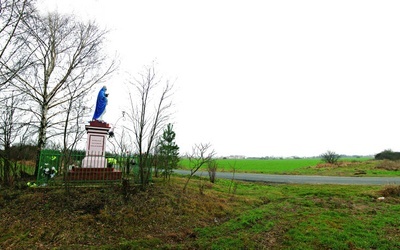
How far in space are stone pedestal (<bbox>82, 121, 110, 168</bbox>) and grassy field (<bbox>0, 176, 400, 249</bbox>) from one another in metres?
1.99

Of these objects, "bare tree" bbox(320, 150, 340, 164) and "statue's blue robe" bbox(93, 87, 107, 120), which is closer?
"statue's blue robe" bbox(93, 87, 107, 120)

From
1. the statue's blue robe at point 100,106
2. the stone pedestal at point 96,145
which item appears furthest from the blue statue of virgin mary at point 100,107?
the stone pedestal at point 96,145

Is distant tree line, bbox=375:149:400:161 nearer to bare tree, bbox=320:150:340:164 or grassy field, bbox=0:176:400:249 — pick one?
bare tree, bbox=320:150:340:164

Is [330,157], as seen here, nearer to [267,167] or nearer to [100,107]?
[267,167]

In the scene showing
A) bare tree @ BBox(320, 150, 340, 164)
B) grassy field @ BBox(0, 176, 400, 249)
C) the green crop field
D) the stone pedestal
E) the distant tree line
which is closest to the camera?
grassy field @ BBox(0, 176, 400, 249)

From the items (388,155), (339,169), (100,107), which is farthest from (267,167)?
(100,107)

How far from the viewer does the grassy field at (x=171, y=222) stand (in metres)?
5.40

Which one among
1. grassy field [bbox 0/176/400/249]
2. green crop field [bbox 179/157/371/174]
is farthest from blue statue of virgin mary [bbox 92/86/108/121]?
green crop field [bbox 179/157/371/174]

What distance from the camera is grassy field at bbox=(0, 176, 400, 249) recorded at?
5398 mm

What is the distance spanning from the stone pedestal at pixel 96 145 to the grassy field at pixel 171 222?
6.53 feet

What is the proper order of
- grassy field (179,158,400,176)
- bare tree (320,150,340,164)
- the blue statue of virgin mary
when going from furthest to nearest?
bare tree (320,150,340,164), grassy field (179,158,400,176), the blue statue of virgin mary

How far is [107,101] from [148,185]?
469 cm

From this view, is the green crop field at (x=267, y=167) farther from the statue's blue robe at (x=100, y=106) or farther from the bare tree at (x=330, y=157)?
the statue's blue robe at (x=100, y=106)

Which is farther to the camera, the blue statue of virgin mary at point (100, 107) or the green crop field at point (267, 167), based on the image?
the green crop field at point (267, 167)
